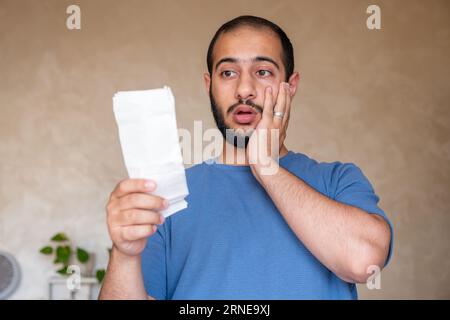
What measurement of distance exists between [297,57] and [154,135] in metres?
2.28

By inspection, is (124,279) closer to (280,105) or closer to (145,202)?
(145,202)

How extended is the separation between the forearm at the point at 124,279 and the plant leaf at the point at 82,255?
6.06 feet

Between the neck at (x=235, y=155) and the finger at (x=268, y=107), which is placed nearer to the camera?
the finger at (x=268, y=107)

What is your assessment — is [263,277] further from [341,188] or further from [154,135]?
[154,135]

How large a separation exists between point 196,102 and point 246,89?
5.59ft

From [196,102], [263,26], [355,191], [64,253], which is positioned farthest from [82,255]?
[355,191]

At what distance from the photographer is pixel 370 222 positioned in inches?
37.7

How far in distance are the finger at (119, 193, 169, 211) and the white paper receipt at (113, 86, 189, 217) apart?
0.02 meters

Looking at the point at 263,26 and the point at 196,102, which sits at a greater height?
the point at 196,102

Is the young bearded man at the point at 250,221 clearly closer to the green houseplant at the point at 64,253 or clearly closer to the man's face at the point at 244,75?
the man's face at the point at 244,75

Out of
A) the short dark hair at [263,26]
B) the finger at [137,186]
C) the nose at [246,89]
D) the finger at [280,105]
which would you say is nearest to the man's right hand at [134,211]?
the finger at [137,186]

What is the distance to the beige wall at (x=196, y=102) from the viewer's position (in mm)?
2805

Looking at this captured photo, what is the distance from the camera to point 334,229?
0.94 metres

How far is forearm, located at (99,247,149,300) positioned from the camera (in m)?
0.90
